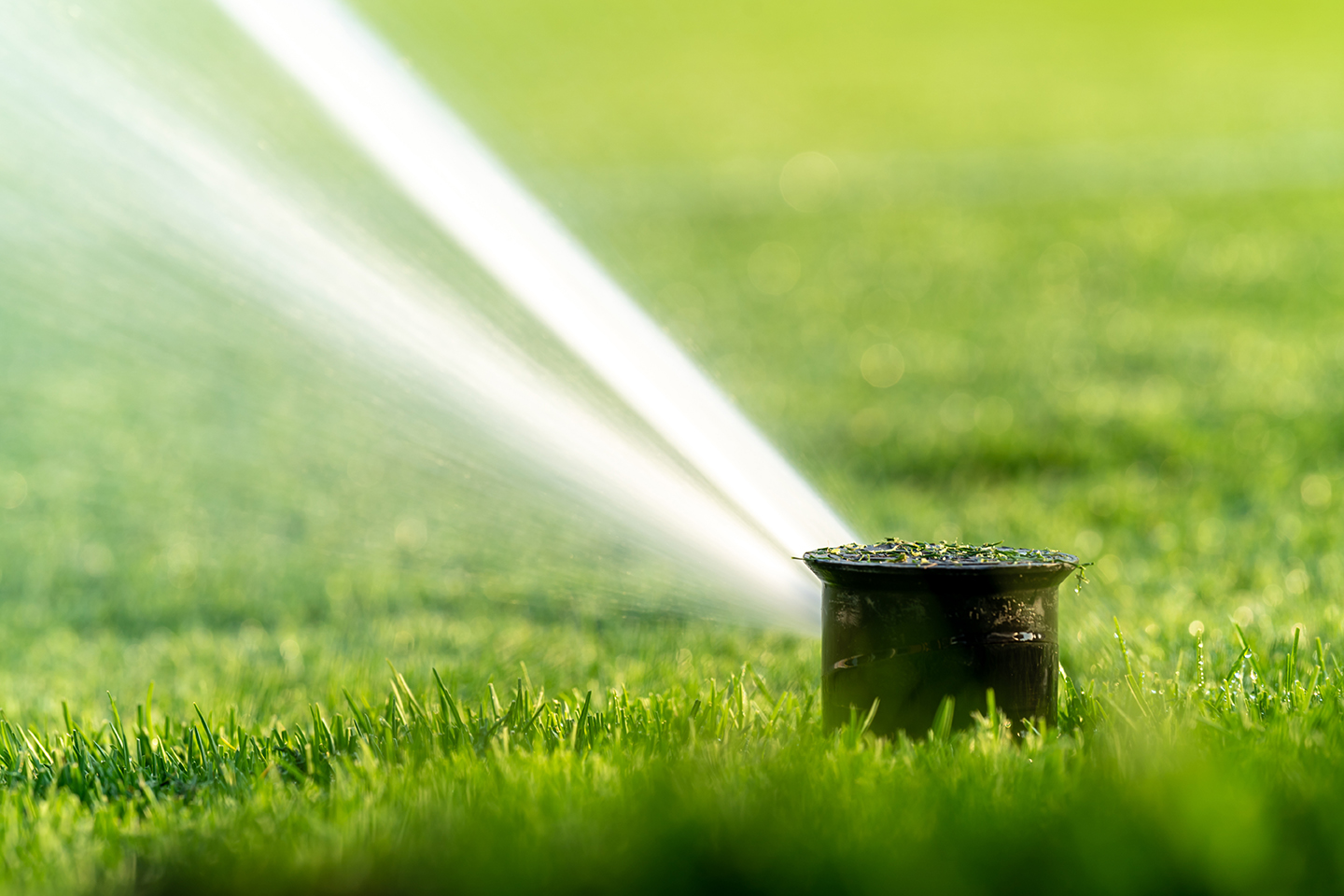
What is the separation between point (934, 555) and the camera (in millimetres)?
2873

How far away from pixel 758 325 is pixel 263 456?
4.48 metres

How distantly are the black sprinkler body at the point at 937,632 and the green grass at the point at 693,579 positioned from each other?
0.49 feet

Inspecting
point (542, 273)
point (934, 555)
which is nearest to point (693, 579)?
point (542, 273)

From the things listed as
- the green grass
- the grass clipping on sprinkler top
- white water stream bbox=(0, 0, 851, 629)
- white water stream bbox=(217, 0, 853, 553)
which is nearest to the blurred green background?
the green grass

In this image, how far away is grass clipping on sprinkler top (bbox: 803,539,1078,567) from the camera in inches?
109

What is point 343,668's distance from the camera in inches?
183

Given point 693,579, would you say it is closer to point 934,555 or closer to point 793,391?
point 934,555

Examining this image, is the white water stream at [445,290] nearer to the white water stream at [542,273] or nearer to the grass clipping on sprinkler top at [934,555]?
the white water stream at [542,273]

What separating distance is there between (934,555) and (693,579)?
2.58 m

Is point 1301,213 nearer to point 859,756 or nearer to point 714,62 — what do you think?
point 859,756

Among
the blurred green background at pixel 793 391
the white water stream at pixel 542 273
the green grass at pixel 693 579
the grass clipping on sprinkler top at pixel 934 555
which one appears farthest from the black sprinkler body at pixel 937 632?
the blurred green background at pixel 793 391

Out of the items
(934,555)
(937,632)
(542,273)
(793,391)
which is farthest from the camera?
(793,391)

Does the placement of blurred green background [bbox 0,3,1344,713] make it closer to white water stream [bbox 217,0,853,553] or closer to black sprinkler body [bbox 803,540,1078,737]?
white water stream [bbox 217,0,853,553]

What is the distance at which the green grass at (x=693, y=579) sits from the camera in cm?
219
